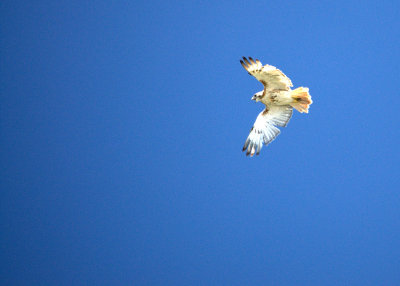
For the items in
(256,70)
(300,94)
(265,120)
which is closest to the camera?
(256,70)

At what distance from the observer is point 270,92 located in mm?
13039

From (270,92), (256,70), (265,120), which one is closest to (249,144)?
(265,120)

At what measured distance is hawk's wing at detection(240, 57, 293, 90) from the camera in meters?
11.9

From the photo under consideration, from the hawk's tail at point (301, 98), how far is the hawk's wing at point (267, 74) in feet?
1.00

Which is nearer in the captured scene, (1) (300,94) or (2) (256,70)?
(2) (256,70)

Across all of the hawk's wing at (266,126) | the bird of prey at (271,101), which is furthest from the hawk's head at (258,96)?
the hawk's wing at (266,126)

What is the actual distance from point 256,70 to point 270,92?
119cm

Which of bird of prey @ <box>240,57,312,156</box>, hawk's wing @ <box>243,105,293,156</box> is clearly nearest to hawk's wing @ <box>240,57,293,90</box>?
bird of prey @ <box>240,57,312,156</box>

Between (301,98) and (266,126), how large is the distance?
1657 millimetres

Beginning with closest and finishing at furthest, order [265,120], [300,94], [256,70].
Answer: [256,70] → [300,94] → [265,120]

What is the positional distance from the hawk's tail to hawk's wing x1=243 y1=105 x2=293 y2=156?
785 millimetres

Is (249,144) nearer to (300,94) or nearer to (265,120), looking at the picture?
(265,120)

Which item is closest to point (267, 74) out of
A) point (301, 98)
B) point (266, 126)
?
point (301, 98)

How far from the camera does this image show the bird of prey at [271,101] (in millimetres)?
12016
